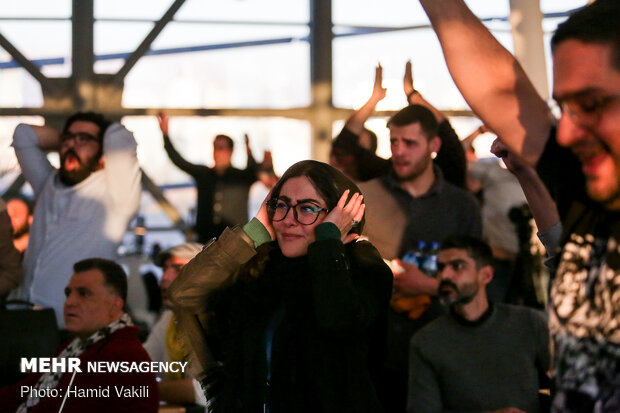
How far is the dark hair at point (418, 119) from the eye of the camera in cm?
382

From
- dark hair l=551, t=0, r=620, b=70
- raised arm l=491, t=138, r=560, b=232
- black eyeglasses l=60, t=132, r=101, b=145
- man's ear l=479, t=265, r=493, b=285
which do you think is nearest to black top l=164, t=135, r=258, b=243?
black eyeglasses l=60, t=132, r=101, b=145

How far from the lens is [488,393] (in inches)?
130

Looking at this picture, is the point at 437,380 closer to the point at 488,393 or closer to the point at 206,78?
the point at 488,393

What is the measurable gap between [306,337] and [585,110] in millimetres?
1244

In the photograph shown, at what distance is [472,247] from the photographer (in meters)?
3.61

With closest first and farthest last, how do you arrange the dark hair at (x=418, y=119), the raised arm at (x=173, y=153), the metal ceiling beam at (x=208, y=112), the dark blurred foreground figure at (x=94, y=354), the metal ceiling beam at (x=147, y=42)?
the dark blurred foreground figure at (x=94, y=354)
the dark hair at (x=418, y=119)
the raised arm at (x=173, y=153)
the metal ceiling beam at (x=208, y=112)
the metal ceiling beam at (x=147, y=42)

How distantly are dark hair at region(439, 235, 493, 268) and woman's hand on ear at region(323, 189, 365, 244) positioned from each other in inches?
52.0

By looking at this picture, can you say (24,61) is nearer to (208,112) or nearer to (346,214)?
(208,112)

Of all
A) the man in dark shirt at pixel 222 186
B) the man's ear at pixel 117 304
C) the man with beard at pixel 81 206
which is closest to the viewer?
the man's ear at pixel 117 304

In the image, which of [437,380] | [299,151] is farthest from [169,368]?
[299,151]

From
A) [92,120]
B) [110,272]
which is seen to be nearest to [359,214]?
[110,272]

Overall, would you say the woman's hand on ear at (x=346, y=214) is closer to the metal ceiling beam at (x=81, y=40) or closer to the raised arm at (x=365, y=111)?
the raised arm at (x=365, y=111)

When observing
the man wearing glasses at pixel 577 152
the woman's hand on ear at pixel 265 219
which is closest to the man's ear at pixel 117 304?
the woman's hand on ear at pixel 265 219

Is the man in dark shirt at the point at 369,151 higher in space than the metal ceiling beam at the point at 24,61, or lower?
lower
